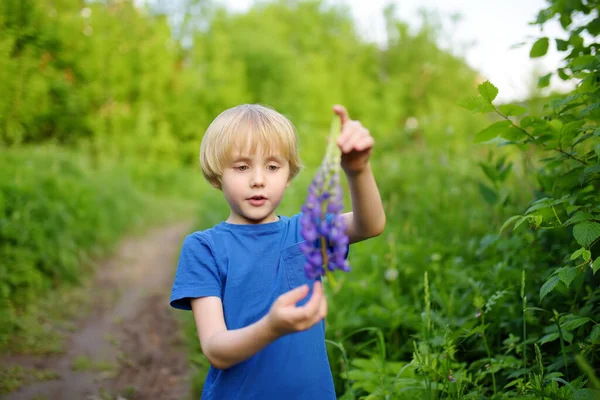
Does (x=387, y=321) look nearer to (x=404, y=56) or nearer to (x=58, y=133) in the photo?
(x=58, y=133)

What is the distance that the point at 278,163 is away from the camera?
1.88 metres

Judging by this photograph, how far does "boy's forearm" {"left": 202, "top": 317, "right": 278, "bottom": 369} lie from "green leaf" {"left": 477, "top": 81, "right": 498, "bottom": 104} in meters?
1.33

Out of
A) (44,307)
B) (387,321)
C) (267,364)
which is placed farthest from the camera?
(44,307)

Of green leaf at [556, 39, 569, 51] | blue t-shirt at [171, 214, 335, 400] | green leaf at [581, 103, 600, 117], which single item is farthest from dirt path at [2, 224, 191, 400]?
green leaf at [556, 39, 569, 51]

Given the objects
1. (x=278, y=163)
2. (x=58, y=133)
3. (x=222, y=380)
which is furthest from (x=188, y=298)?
(x=58, y=133)

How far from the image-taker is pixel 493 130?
7.56 feet

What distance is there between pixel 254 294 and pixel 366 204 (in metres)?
0.49

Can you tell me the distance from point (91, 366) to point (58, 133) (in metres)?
7.21

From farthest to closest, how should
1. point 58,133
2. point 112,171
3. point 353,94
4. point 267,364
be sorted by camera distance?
point 353,94 < point 112,171 < point 58,133 < point 267,364

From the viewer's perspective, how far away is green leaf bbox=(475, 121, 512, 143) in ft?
7.46

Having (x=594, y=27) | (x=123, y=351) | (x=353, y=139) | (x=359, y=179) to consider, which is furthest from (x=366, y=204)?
(x=123, y=351)

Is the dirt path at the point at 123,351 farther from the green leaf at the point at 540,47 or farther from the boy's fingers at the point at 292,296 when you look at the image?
the green leaf at the point at 540,47

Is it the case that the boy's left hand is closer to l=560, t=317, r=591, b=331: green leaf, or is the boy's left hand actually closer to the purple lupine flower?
the purple lupine flower

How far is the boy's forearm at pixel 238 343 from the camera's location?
1.40 m
